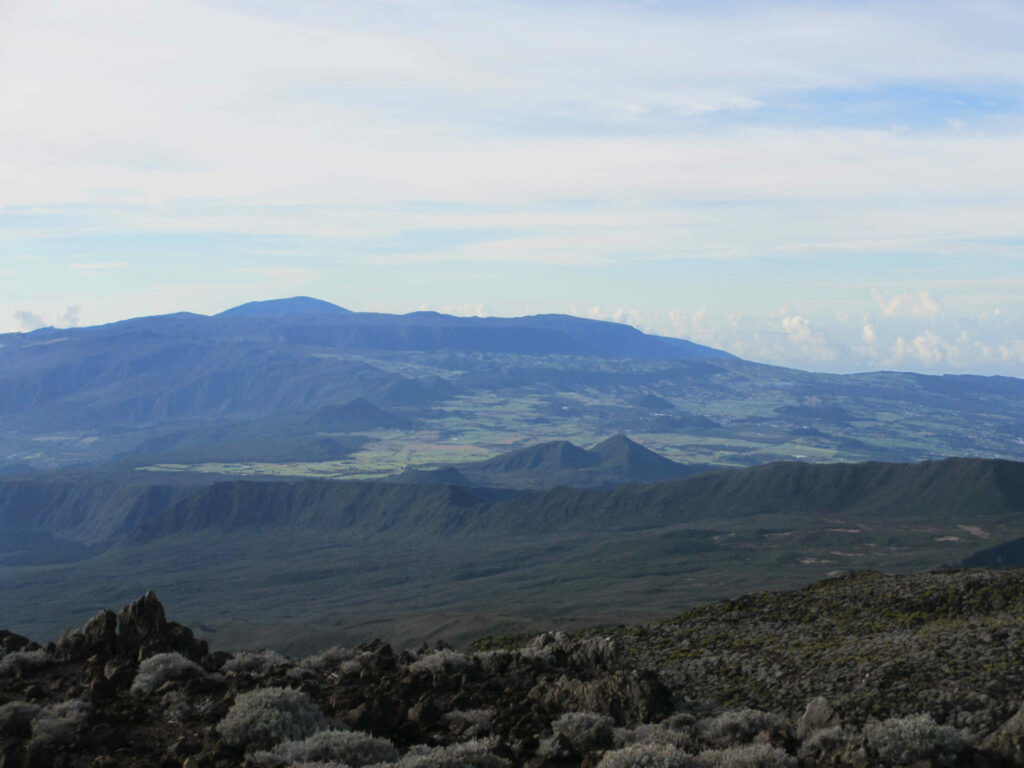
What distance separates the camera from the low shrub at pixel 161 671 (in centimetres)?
1281

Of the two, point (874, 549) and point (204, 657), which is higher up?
point (204, 657)

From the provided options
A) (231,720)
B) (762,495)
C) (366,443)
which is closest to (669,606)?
(231,720)

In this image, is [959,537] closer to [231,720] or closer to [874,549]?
[874,549]

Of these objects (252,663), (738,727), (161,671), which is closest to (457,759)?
(738,727)

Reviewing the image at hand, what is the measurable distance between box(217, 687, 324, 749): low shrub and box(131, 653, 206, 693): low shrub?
2.11 m

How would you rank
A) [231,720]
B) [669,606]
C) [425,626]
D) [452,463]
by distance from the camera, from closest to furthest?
[231,720] < [425,626] < [669,606] < [452,463]

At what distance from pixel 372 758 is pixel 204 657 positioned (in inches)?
240

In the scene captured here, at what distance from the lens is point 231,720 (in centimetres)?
1063

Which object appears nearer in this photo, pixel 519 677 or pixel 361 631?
pixel 519 677

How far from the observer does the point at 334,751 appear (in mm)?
9828

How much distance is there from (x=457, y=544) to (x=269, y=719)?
8367 cm

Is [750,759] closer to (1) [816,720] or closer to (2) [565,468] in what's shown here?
(1) [816,720]

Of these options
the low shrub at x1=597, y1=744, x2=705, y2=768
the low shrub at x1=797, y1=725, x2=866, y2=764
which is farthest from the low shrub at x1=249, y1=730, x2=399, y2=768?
the low shrub at x1=797, y1=725, x2=866, y2=764

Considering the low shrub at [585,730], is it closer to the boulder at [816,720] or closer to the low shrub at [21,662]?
the boulder at [816,720]
